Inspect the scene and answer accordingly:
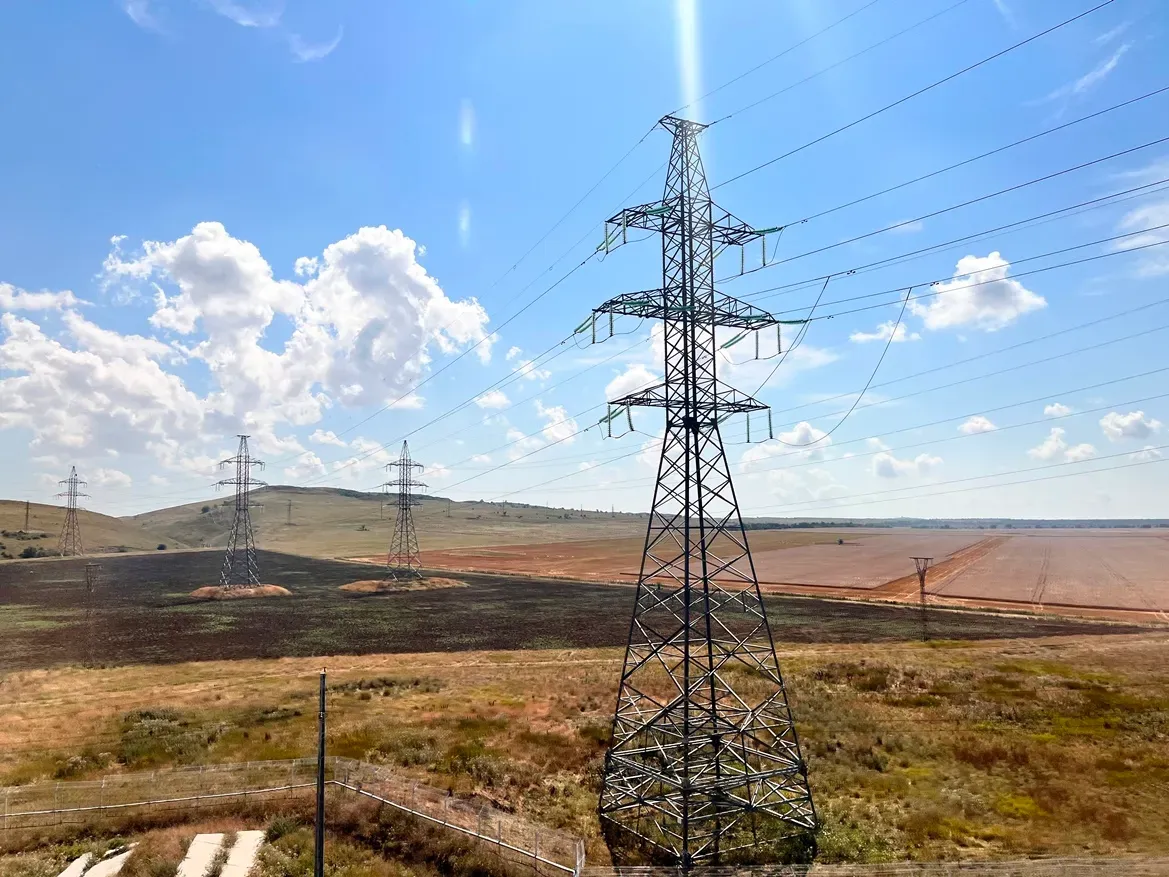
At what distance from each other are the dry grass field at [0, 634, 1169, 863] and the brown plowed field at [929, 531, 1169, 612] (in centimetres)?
4372

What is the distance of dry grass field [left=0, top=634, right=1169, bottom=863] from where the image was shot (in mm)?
22984

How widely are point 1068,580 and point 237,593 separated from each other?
130 meters

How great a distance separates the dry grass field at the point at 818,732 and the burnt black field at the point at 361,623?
851 centimetres

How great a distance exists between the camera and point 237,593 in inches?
3826

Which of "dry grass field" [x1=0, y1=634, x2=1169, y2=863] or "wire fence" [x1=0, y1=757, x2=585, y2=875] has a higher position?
"wire fence" [x1=0, y1=757, x2=585, y2=875]

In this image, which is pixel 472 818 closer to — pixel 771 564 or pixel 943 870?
pixel 943 870

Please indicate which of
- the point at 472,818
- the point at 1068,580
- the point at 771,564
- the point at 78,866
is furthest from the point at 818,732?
the point at 771,564

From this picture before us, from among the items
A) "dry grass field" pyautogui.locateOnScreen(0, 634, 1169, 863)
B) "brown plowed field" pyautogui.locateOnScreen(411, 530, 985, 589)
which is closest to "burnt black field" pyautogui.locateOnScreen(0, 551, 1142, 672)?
"dry grass field" pyautogui.locateOnScreen(0, 634, 1169, 863)

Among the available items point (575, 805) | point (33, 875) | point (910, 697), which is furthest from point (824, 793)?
point (33, 875)

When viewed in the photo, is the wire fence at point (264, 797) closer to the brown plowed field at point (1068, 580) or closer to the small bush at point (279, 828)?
the small bush at point (279, 828)

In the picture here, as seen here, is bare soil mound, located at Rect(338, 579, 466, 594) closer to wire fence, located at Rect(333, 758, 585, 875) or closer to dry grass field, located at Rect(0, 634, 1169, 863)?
dry grass field, located at Rect(0, 634, 1169, 863)

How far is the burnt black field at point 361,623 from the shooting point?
194ft

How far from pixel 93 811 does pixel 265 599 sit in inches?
3040

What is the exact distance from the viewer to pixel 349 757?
2891 cm
